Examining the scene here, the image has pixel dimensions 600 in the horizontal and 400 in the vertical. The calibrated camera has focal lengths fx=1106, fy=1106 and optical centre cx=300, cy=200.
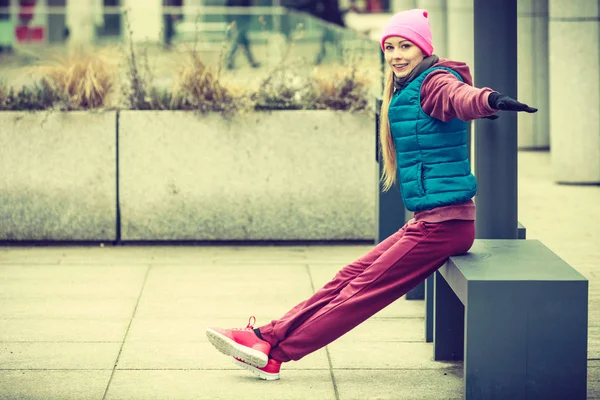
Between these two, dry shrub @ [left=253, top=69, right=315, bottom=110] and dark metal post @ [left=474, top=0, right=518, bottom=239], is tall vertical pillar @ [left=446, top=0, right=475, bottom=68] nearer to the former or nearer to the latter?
dry shrub @ [left=253, top=69, right=315, bottom=110]

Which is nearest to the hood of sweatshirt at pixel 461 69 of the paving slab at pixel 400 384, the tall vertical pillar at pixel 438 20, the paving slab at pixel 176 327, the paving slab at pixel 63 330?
the paving slab at pixel 400 384

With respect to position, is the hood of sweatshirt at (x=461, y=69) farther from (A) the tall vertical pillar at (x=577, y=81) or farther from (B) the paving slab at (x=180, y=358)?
(A) the tall vertical pillar at (x=577, y=81)

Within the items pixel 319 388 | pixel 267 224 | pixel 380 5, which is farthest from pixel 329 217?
pixel 380 5

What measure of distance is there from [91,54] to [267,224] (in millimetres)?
1999

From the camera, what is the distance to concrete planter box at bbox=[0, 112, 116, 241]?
27.3 feet

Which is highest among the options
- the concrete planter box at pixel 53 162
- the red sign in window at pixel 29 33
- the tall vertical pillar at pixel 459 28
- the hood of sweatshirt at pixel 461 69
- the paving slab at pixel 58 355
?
the red sign in window at pixel 29 33

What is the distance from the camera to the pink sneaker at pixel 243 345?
16.3ft

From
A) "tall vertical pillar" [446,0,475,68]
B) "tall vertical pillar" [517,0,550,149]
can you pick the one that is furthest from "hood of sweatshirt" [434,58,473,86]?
"tall vertical pillar" [446,0,475,68]

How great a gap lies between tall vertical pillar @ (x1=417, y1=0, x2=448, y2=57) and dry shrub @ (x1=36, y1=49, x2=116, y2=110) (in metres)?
8.48

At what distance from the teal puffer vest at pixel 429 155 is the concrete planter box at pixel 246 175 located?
3639 millimetres

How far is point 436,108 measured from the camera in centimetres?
451

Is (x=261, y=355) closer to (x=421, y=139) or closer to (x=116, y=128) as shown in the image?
(x=421, y=139)

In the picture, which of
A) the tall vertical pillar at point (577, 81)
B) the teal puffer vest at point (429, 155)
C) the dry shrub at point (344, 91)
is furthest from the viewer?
Answer: the tall vertical pillar at point (577, 81)

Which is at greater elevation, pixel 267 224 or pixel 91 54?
pixel 91 54
